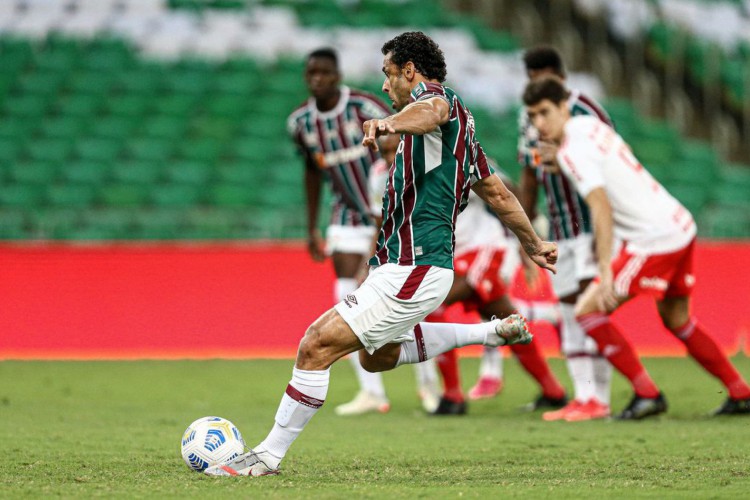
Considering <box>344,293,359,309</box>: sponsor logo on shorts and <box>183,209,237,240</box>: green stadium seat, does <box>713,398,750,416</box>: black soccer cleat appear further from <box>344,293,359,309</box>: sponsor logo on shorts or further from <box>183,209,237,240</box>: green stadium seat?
<box>183,209,237,240</box>: green stadium seat

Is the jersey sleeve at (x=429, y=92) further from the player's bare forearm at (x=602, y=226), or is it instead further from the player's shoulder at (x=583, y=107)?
the player's shoulder at (x=583, y=107)

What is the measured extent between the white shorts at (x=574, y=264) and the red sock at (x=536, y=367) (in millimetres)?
500

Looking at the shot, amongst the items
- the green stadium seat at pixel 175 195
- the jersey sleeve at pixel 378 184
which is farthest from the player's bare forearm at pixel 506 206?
the green stadium seat at pixel 175 195

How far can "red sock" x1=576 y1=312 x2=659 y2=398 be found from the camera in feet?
25.1

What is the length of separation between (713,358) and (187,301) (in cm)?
662

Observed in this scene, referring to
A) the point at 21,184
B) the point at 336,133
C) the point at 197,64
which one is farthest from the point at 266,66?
the point at 336,133

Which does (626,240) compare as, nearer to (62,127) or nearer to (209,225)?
(209,225)

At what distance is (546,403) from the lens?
8719 mm

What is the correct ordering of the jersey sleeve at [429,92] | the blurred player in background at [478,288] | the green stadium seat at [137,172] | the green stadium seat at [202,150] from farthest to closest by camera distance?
the green stadium seat at [202,150]
the green stadium seat at [137,172]
the blurred player in background at [478,288]
the jersey sleeve at [429,92]

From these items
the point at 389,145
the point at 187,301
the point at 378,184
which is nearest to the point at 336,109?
the point at 378,184

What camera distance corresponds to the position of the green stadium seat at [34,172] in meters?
15.6

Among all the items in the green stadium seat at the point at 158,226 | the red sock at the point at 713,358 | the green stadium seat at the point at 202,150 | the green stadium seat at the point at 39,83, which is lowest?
the red sock at the point at 713,358

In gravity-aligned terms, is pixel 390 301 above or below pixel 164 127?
below

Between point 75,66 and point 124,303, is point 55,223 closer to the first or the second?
point 124,303
